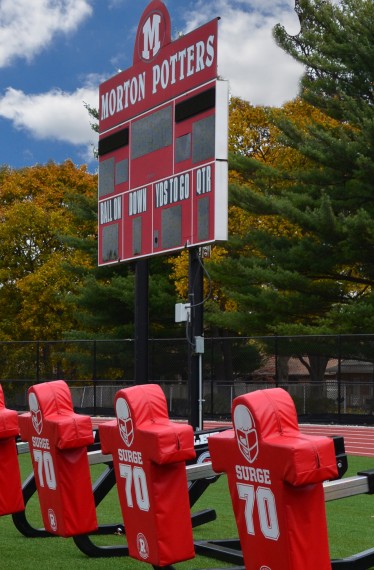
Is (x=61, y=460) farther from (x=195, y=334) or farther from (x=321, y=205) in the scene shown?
(x=321, y=205)

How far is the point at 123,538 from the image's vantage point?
7.74 m

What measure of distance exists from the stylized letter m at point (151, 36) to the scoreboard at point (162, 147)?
12 mm

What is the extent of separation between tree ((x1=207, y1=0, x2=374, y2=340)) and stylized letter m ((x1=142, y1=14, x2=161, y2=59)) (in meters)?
16.2

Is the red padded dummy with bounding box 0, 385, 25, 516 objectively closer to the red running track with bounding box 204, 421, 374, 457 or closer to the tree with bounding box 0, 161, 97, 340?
the red running track with bounding box 204, 421, 374, 457

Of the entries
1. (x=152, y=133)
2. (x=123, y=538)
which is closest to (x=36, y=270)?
(x=152, y=133)

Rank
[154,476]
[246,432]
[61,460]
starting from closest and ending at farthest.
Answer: [246,432] → [154,476] → [61,460]

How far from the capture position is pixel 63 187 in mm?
48406

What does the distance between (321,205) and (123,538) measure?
21920 millimetres

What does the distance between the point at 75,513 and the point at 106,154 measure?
7.93 m

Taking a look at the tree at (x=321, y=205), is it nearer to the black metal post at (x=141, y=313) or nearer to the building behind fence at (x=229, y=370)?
the building behind fence at (x=229, y=370)

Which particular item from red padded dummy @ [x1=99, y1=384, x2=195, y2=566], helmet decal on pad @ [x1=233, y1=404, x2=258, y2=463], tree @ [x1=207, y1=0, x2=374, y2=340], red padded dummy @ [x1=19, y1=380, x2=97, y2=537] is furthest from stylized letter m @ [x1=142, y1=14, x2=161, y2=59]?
tree @ [x1=207, y1=0, x2=374, y2=340]

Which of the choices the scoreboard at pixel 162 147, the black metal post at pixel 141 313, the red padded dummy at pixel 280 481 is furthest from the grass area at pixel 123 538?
the scoreboard at pixel 162 147

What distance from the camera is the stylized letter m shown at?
1246 centimetres

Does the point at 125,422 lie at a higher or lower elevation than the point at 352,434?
higher
